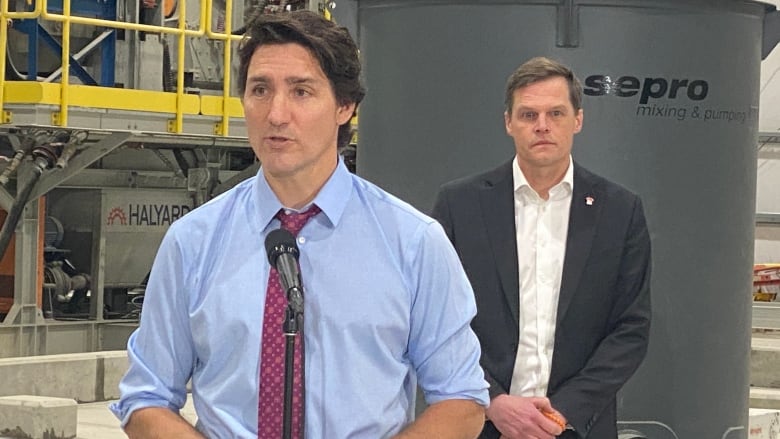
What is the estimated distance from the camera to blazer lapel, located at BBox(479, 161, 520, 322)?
3.87 metres

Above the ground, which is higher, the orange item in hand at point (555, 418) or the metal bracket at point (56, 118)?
the metal bracket at point (56, 118)

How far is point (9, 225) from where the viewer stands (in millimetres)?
12375

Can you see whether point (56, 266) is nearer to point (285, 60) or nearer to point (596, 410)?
point (596, 410)

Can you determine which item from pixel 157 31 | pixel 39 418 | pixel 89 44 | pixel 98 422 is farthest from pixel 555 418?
pixel 89 44

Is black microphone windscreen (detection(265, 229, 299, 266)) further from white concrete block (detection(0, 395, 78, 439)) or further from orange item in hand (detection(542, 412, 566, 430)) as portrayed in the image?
white concrete block (detection(0, 395, 78, 439))

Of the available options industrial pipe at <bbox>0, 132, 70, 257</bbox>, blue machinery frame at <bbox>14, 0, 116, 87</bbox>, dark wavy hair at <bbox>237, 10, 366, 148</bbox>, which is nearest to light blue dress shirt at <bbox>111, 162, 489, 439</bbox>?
dark wavy hair at <bbox>237, 10, 366, 148</bbox>

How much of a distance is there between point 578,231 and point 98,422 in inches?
253

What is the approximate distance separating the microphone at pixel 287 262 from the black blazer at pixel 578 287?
137 cm

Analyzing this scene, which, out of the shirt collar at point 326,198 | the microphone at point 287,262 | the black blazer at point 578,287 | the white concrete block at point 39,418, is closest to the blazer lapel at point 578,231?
the black blazer at point 578,287

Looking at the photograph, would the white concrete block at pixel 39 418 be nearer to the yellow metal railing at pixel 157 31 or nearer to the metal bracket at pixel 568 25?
the yellow metal railing at pixel 157 31

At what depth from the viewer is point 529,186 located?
3945 mm

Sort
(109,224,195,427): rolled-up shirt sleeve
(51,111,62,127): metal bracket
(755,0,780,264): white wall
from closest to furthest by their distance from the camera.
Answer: (109,224,195,427): rolled-up shirt sleeve < (51,111,62,127): metal bracket < (755,0,780,264): white wall

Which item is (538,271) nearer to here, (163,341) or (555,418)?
(555,418)

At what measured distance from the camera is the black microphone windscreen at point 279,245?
2527 mm
